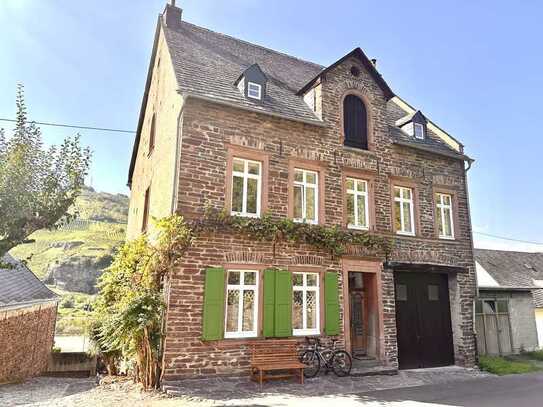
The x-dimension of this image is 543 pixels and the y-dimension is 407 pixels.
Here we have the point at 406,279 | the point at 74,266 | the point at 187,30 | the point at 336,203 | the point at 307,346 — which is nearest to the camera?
the point at 307,346

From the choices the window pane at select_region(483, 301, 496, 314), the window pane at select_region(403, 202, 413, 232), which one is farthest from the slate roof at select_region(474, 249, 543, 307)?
the window pane at select_region(403, 202, 413, 232)

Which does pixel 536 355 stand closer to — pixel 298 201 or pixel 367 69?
pixel 298 201

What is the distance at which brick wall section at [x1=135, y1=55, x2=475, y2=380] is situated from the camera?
915 centimetres

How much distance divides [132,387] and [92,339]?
4891 mm

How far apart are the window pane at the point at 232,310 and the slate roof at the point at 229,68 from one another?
5.20 meters

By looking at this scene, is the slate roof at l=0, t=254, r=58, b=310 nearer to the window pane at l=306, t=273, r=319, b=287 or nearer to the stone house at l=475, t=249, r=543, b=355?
the window pane at l=306, t=273, r=319, b=287

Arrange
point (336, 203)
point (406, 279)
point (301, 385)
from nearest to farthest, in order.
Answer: point (301, 385), point (336, 203), point (406, 279)

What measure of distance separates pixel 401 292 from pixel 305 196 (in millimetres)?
4553

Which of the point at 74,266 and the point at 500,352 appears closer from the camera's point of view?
the point at 500,352

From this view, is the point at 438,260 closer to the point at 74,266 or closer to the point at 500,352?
the point at 500,352

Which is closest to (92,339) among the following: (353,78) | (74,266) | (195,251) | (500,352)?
(195,251)

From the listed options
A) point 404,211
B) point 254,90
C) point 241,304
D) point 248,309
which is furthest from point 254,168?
point 404,211

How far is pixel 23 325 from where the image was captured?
48.4 feet

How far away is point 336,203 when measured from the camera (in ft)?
38.7
